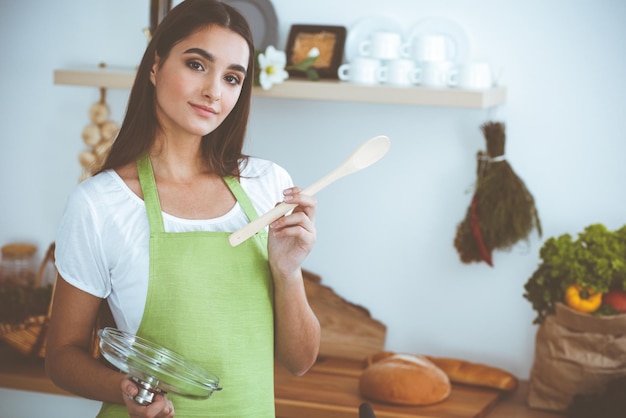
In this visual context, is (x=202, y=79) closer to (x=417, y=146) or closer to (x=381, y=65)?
(x=381, y=65)

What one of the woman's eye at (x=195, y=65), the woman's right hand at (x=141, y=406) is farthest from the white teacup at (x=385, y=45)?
the woman's right hand at (x=141, y=406)

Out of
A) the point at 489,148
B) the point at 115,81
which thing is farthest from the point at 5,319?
A: the point at 489,148

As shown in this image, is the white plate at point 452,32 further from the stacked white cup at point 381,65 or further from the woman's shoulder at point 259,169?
the woman's shoulder at point 259,169

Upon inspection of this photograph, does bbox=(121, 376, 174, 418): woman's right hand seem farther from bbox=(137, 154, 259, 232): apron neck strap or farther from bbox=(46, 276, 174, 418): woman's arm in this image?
bbox=(137, 154, 259, 232): apron neck strap

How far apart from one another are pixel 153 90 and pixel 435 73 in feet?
2.93

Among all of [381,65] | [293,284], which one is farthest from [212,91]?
[381,65]

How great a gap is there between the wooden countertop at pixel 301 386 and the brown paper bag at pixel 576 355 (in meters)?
0.07

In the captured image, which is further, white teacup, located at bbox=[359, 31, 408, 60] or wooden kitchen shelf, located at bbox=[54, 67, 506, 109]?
white teacup, located at bbox=[359, 31, 408, 60]

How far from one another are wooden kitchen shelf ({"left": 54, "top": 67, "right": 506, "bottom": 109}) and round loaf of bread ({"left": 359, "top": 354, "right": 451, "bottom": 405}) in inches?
24.2

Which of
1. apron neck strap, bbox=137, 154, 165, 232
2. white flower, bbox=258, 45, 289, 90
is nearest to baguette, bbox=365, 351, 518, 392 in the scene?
white flower, bbox=258, 45, 289, 90

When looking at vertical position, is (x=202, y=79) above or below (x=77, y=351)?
above

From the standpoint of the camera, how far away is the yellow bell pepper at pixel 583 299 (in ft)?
6.28

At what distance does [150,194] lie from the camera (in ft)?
4.14

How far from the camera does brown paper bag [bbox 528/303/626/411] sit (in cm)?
189
